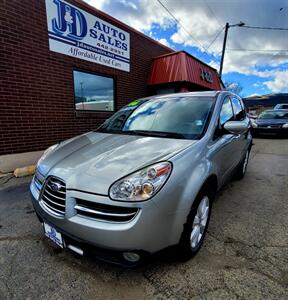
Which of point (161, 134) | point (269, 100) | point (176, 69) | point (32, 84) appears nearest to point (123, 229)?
point (161, 134)

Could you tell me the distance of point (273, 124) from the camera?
1085 cm

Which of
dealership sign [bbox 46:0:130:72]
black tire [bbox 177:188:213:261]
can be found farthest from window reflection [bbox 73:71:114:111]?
black tire [bbox 177:188:213:261]

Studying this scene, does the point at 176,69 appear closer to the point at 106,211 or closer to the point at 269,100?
the point at 106,211

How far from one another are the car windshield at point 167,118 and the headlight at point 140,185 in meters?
0.77

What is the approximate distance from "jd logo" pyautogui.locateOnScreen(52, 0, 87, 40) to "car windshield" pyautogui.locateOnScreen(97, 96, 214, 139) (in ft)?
12.0

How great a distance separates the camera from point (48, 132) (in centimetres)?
561

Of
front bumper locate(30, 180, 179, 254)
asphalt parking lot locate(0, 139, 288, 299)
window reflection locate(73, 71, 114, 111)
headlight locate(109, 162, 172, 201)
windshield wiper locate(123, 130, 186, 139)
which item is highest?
window reflection locate(73, 71, 114, 111)

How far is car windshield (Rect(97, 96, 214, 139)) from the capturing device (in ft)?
8.30

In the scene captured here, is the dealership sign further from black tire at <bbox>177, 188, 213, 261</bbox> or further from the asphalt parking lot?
black tire at <bbox>177, 188, 213, 261</bbox>

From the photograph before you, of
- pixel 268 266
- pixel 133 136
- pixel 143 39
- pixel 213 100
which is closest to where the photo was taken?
pixel 268 266

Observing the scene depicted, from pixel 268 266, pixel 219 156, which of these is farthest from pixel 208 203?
pixel 268 266

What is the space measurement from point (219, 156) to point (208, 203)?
1.90 feet

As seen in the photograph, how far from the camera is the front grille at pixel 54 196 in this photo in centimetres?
182

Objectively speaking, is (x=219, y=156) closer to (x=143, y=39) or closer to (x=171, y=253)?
(x=171, y=253)
